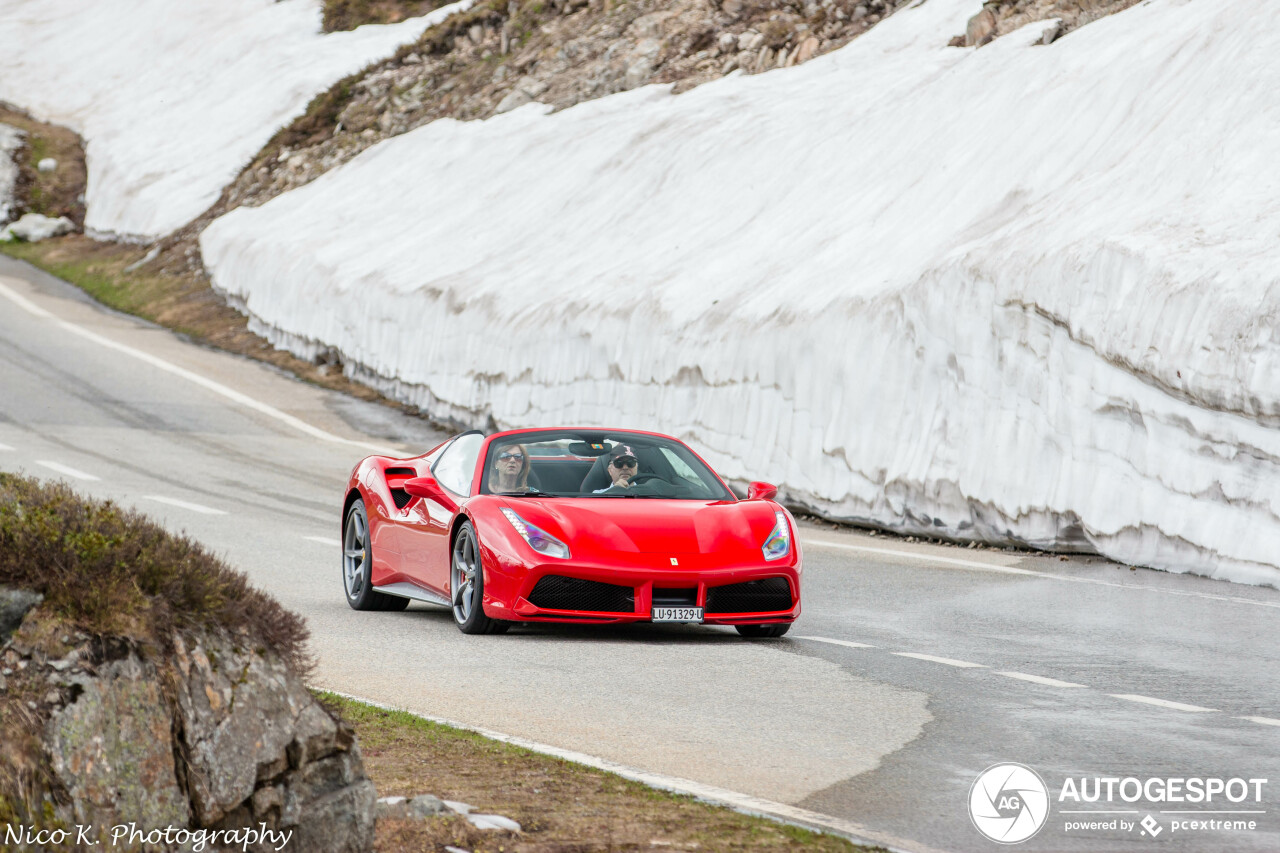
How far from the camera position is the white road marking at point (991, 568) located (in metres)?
12.4

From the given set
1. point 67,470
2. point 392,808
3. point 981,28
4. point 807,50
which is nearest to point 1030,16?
point 981,28

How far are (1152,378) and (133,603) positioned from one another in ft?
41.0

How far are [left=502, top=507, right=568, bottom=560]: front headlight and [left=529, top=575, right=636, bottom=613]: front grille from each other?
0.14 meters

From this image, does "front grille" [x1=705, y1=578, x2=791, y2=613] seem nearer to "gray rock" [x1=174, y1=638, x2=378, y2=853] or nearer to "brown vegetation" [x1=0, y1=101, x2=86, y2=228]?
"gray rock" [x1=174, y1=638, x2=378, y2=853]

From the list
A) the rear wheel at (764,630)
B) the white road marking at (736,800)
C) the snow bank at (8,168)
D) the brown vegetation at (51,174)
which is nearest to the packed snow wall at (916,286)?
the rear wheel at (764,630)

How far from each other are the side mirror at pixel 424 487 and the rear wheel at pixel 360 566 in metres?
0.70

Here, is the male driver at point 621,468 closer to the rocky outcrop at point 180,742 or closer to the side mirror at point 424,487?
the side mirror at point 424,487

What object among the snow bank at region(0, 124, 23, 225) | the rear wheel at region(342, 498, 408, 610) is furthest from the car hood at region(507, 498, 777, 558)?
the snow bank at region(0, 124, 23, 225)

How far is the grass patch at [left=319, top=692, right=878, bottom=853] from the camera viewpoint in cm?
468

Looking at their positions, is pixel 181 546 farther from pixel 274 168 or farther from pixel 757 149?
pixel 274 168

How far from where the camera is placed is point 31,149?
53.3 m

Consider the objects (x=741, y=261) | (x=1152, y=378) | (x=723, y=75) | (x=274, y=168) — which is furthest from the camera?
(x=274, y=168)

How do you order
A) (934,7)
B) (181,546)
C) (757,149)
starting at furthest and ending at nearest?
(934,7)
(757,149)
(181,546)

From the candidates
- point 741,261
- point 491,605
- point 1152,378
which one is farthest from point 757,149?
point 491,605
